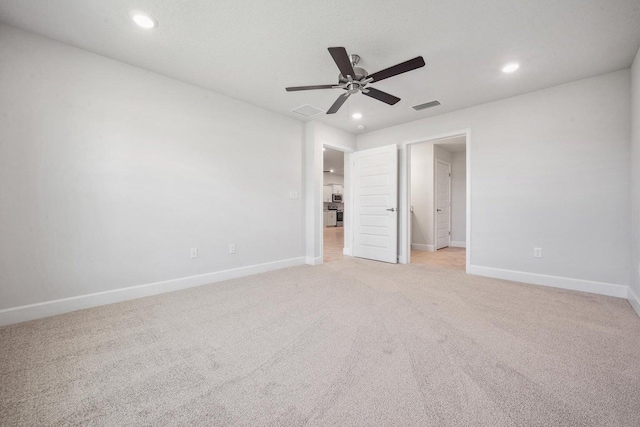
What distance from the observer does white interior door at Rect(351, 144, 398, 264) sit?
183 inches

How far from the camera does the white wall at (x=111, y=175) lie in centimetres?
225

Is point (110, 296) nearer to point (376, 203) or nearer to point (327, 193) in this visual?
point (376, 203)

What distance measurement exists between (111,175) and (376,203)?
12.9 ft

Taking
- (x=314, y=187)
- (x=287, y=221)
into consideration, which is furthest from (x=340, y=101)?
(x=287, y=221)

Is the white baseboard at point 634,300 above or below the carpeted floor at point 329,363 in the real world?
above

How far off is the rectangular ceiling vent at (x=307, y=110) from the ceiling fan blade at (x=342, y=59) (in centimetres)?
155

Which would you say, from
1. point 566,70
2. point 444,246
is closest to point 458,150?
point 444,246

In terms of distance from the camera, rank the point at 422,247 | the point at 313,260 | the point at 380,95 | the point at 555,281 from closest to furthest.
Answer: the point at 380,95 < the point at 555,281 < the point at 313,260 < the point at 422,247

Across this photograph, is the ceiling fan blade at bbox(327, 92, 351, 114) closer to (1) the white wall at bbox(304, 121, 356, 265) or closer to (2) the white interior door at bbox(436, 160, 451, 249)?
(1) the white wall at bbox(304, 121, 356, 265)

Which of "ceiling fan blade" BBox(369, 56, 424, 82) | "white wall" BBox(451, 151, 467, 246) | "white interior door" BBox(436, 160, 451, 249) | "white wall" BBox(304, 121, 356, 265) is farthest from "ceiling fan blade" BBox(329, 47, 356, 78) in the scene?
"white wall" BBox(451, 151, 467, 246)

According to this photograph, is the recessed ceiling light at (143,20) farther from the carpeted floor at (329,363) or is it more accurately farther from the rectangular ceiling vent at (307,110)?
the carpeted floor at (329,363)

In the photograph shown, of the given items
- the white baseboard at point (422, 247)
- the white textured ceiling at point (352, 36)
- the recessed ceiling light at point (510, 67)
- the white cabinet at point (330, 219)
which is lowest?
the white baseboard at point (422, 247)

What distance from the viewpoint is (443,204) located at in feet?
21.7

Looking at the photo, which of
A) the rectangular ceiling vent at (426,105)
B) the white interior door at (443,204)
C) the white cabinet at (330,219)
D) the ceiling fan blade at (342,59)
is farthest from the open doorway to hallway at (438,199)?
the white cabinet at (330,219)
